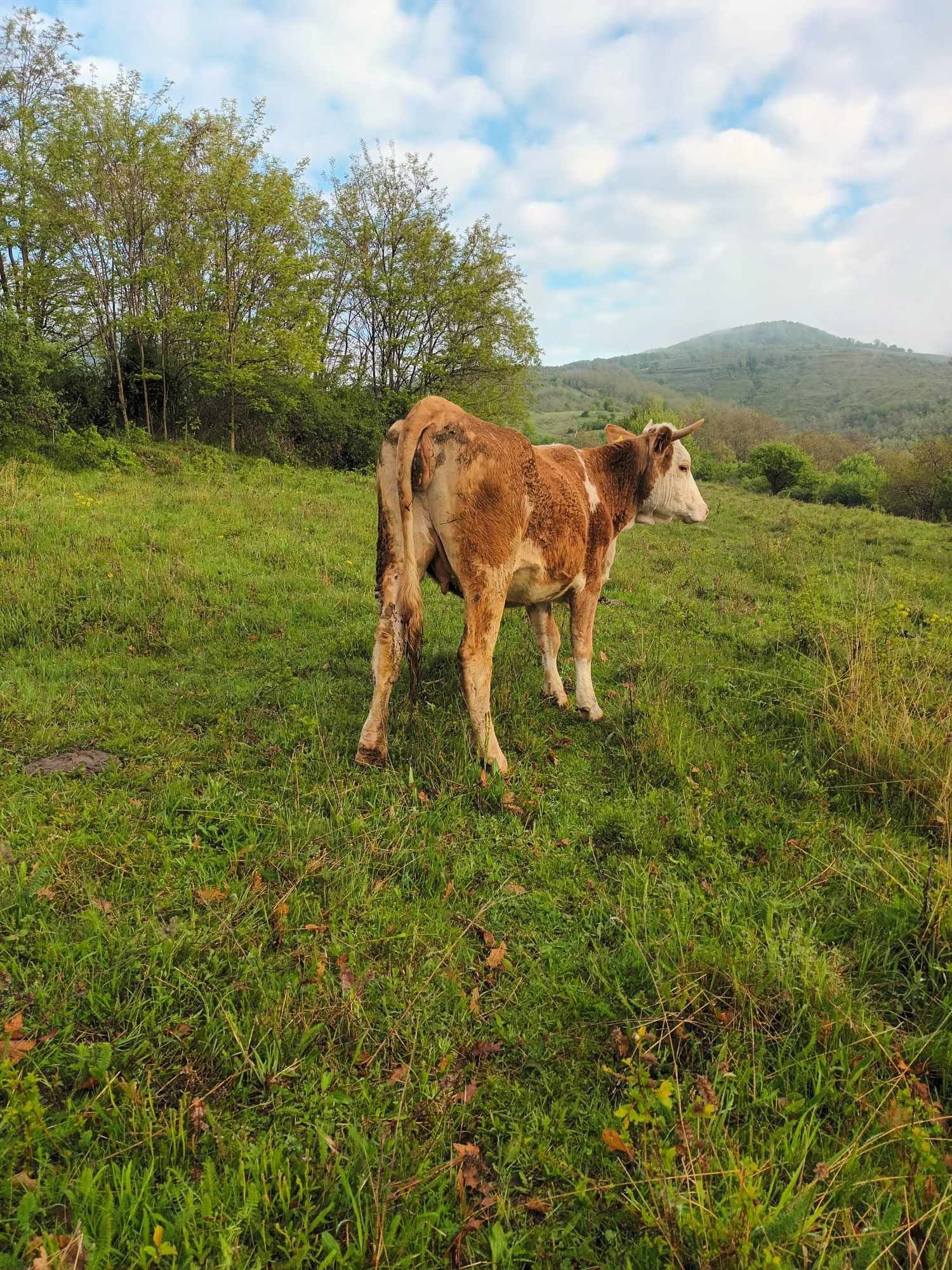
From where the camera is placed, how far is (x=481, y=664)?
15.4 feet

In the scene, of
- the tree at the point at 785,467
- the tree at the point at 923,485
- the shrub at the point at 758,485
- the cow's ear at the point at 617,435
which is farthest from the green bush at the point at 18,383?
the tree at the point at 785,467

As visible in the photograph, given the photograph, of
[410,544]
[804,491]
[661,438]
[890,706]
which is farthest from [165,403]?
[804,491]

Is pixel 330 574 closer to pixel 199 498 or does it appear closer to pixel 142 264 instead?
pixel 199 498

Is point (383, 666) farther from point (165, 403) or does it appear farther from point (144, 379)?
point (165, 403)

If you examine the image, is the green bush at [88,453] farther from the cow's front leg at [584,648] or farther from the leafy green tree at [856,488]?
the leafy green tree at [856,488]

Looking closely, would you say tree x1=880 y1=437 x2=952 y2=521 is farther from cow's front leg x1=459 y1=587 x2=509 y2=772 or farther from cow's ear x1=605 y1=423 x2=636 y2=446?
cow's front leg x1=459 y1=587 x2=509 y2=772

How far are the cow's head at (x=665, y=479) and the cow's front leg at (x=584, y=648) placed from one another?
1.41 meters

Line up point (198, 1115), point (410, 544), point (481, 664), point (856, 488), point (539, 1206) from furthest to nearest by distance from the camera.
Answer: point (856, 488)
point (481, 664)
point (410, 544)
point (198, 1115)
point (539, 1206)

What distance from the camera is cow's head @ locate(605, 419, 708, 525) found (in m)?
6.25

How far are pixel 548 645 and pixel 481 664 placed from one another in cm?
168

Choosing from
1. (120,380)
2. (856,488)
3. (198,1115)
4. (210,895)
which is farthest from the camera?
(856,488)

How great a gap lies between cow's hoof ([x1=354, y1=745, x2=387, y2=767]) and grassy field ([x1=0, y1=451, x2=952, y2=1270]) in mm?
98

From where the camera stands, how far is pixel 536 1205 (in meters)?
2.01

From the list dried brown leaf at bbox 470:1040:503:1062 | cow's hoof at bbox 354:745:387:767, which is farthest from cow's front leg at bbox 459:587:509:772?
dried brown leaf at bbox 470:1040:503:1062
